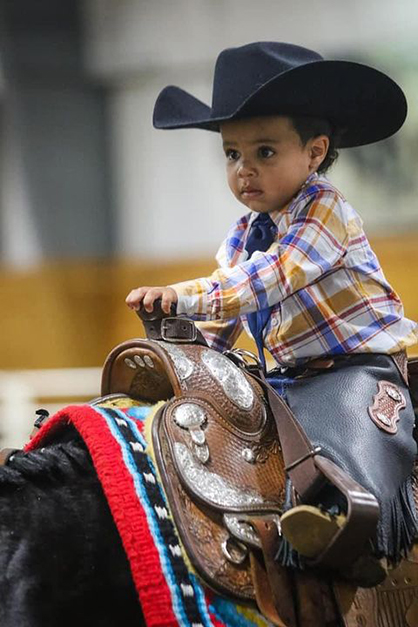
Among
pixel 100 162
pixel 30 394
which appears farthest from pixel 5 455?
pixel 100 162

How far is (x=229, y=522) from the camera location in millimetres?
1331

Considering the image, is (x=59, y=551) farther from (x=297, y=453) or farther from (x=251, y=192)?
(x=251, y=192)

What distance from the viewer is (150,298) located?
4.82ft

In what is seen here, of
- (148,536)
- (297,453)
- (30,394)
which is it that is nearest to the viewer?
(148,536)

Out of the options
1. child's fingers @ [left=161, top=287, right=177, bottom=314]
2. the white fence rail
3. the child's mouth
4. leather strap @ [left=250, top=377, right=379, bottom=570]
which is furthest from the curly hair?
the white fence rail

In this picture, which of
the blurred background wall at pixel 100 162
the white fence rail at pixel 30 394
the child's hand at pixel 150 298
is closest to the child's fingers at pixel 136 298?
the child's hand at pixel 150 298

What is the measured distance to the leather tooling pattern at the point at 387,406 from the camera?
4.93 ft

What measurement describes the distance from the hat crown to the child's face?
36 mm

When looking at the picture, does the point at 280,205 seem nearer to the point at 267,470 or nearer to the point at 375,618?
the point at 267,470

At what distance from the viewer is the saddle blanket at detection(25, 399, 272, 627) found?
1260 mm

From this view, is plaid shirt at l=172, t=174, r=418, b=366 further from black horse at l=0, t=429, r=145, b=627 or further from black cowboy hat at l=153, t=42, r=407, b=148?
black horse at l=0, t=429, r=145, b=627

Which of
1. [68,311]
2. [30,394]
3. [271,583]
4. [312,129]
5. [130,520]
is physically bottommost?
[30,394]

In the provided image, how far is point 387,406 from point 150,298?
0.39 m

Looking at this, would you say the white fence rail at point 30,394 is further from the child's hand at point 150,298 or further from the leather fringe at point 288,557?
the leather fringe at point 288,557
